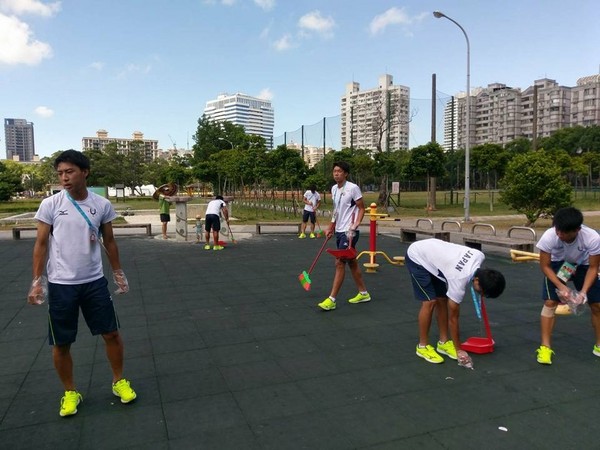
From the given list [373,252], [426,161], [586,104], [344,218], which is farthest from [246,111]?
[344,218]

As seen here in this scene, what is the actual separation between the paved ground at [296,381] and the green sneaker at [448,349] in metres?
0.20

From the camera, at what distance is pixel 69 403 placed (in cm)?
303

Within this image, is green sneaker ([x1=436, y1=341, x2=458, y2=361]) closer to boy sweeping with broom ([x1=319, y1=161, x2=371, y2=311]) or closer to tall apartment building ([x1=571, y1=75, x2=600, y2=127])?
boy sweeping with broom ([x1=319, y1=161, x2=371, y2=311])

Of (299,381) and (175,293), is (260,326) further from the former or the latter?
(175,293)

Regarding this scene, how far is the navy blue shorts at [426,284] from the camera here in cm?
381

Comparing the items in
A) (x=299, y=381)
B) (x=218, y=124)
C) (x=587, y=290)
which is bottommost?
(x=299, y=381)

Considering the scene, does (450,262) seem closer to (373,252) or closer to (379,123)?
(373,252)

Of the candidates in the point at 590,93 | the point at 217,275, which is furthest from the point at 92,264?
the point at 590,93

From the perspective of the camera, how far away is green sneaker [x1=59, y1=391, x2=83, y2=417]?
9.82 ft

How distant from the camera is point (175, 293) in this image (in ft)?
21.4

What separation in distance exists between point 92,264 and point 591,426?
3186mm

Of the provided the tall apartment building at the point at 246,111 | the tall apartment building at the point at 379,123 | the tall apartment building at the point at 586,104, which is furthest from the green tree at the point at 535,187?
the tall apartment building at the point at 246,111

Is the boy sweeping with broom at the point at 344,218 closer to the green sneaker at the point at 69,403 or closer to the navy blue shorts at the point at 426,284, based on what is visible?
the navy blue shorts at the point at 426,284

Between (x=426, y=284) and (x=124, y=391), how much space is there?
2.36 metres
